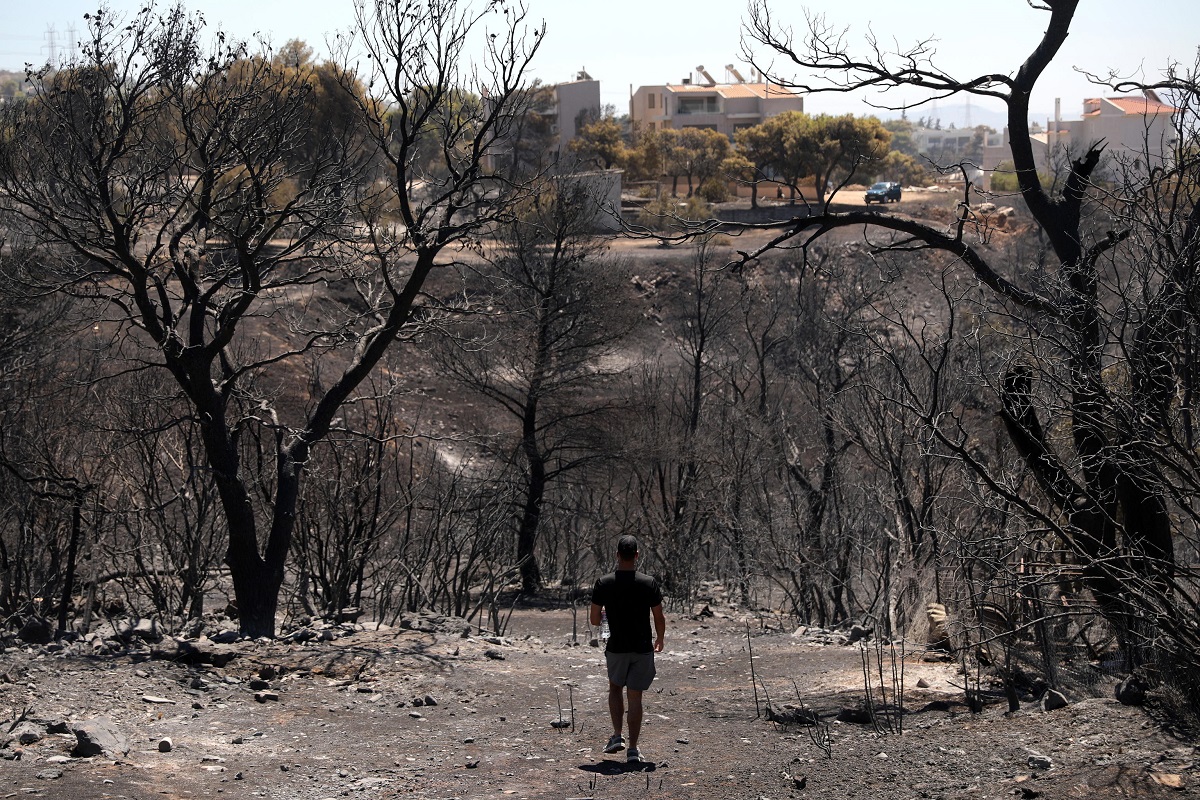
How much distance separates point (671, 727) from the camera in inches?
324

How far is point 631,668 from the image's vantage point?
716cm

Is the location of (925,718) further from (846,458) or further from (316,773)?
(846,458)

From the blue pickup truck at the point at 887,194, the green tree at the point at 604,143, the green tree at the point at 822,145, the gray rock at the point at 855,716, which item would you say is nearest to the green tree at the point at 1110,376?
the gray rock at the point at 855,716

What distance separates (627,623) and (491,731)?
1620mm

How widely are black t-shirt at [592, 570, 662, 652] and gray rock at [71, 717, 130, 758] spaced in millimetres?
2925

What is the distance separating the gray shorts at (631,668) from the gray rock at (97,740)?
2.90 meters

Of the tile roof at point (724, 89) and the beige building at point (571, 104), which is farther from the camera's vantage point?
the tile roof at point (724, 89)

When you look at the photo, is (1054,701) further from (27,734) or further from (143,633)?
(143,633)

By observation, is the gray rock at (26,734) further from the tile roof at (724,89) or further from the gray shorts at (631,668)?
the tile roof at (724,89)

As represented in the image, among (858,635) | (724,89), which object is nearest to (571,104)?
(724,89)

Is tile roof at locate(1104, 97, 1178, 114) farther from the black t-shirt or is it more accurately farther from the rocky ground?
the black t-shirt

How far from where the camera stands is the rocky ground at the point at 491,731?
6180mm

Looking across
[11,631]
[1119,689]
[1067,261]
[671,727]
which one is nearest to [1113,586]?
[1119,689]

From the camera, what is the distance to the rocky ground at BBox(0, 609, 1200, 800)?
618 cm
